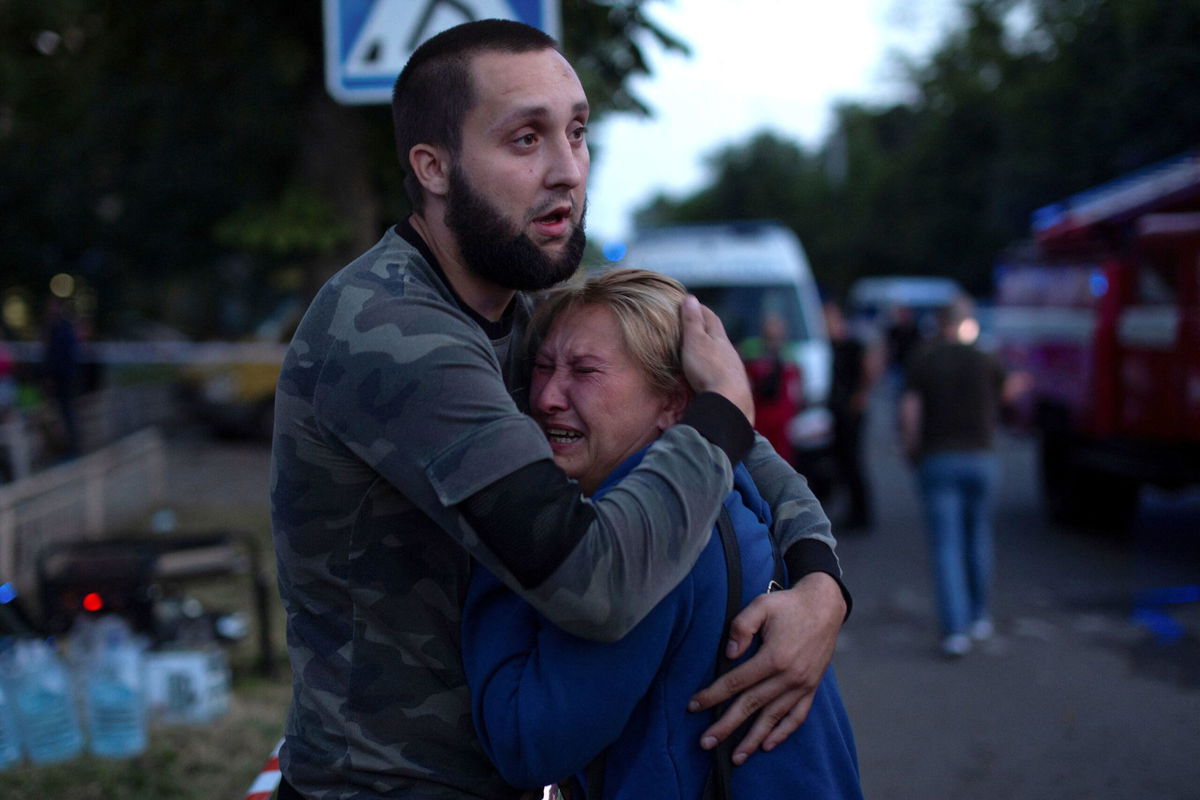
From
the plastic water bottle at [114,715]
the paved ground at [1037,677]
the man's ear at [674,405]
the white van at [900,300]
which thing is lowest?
the paved ground at [1037,677]

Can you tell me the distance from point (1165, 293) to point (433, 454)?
8605 mm

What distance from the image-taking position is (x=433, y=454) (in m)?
1.47

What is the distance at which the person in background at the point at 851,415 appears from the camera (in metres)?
11.1

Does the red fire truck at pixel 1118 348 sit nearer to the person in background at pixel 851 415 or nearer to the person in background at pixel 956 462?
the person in background at pixel 851 415

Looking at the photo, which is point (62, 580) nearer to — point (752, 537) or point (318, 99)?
point (318, 99)

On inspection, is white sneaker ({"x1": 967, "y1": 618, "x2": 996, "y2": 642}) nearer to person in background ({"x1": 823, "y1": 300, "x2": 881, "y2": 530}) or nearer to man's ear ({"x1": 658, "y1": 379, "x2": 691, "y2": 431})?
person in background ({"x1": 823, "y1": 300, "x2": 881, "y2": 530})

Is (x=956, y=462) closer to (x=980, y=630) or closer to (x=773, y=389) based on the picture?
(x=980, y=630)

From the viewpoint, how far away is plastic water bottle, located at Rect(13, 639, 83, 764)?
15.8ft

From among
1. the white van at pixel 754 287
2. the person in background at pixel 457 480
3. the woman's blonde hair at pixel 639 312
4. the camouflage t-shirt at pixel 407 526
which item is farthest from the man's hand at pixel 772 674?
the white van at pixel 754 287

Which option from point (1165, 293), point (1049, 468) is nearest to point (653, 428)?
point (1165, 293)

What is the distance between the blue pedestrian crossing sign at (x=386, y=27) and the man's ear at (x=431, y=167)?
2247 millimetres

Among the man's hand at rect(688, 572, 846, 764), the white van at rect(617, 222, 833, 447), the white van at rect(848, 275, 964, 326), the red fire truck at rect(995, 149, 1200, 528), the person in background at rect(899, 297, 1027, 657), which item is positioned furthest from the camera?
the white van at rect(848, 275, 964, 326)

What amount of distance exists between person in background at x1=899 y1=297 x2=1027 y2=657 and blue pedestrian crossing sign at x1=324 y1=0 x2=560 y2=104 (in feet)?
14.2

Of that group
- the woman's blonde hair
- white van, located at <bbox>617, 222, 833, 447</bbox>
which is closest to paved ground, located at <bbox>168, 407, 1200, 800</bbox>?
white van, located at <bbox>617, 222, 833, 447</bbox>
